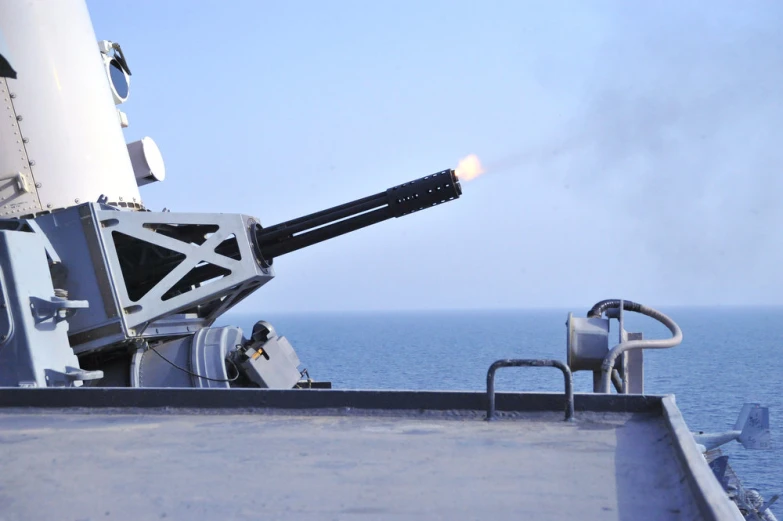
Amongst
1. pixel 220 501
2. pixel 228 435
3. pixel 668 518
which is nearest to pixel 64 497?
pixel 220 501

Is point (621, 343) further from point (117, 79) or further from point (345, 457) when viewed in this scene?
point (117, 79)

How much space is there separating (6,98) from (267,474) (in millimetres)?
6570

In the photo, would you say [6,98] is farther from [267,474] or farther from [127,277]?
Answer: [267,474]

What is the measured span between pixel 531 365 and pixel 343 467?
960 millimetres

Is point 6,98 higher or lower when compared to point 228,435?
higher

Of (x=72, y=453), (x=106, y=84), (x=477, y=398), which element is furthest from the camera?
(x=106, y=84)

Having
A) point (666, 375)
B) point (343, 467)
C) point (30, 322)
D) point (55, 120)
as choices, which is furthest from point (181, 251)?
point (666, 375)

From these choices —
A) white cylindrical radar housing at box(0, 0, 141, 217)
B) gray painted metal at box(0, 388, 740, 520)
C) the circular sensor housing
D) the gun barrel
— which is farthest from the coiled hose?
the circular sensor housing

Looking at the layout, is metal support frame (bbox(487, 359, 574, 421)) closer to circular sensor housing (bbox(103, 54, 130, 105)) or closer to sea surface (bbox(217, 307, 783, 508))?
circular sensor housing (bbox(103, 54, 130, 105))

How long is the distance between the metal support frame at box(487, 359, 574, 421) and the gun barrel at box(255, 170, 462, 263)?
6011mm

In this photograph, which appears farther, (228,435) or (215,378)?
(215,378)

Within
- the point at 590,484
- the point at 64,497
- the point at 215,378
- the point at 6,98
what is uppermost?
the point at 6,98

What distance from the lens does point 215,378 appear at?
941cm

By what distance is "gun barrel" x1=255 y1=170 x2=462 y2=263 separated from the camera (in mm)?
10207
